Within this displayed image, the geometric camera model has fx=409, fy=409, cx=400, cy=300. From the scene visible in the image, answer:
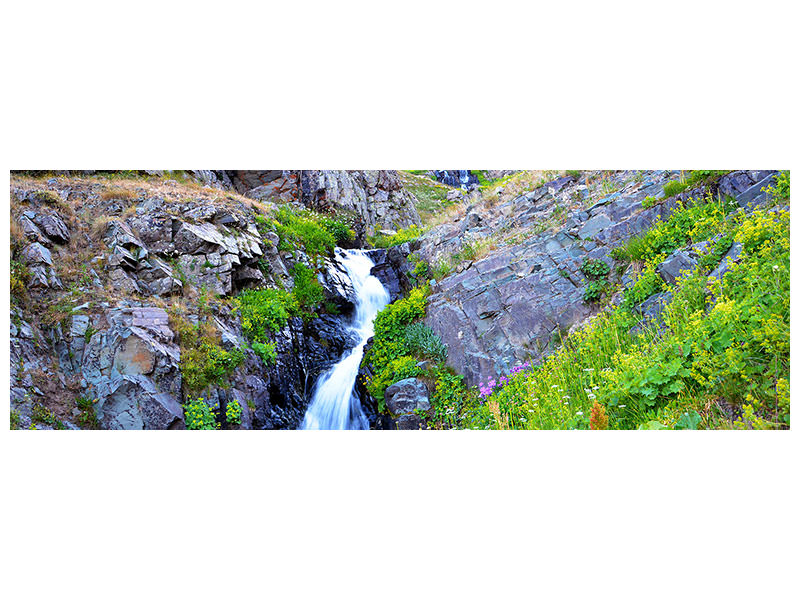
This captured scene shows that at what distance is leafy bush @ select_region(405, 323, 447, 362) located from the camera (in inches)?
214

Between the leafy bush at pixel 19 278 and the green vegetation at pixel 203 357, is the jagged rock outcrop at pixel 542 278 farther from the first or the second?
the leafy bush at pixel 19 278

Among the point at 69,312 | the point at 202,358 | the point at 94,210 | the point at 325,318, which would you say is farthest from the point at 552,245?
the point at 94,210

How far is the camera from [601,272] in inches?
200

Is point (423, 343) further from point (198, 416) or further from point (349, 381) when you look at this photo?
point (198, 416)

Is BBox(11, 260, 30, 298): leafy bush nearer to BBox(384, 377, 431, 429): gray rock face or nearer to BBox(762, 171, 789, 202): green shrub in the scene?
BBox(384, 377, 431, 429): gray rock face

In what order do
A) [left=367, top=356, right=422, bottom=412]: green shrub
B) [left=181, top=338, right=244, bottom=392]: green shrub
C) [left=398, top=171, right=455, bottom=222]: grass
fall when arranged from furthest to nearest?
[left=398, top=171, right=455, bottom=222]: grass, [left=367, top=356, right=422, bottom=412]: green shrub, [left=181, top=338, right=244, bottom=392]: green shrub

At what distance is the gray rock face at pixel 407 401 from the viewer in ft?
16.2

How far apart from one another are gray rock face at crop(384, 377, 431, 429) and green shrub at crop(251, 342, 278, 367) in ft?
5.26

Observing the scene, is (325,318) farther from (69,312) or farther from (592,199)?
(592,199)

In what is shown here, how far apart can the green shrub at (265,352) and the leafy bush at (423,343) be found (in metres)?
1.84

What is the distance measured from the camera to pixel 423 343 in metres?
5.63

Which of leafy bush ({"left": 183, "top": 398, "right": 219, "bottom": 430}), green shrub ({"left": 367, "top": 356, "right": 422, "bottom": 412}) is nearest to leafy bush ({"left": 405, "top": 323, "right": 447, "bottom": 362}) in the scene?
green shrub ({"left": 367, "top": 356, "right": 422, "bottom": 412})

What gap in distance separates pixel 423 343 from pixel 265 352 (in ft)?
6.94

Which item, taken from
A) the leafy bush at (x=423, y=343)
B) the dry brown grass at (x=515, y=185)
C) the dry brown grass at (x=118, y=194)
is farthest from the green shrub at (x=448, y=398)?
the dry brown grass at (x=118, y=194)
